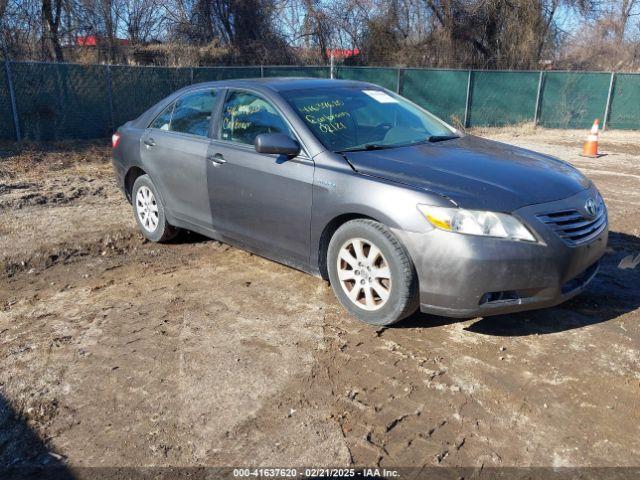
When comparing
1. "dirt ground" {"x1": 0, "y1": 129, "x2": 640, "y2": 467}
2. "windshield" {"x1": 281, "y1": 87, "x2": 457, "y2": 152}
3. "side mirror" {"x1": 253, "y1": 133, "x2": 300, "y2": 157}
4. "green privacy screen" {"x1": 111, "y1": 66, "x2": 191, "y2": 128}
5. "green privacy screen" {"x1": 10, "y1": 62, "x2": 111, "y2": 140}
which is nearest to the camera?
"dirt ground" {"x1": 0, "y1": 129, "x2": 640, "y2": 467}

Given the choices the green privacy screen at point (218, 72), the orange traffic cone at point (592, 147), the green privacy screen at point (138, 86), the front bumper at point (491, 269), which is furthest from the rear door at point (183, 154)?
the green privacy screen at point (218, 72)

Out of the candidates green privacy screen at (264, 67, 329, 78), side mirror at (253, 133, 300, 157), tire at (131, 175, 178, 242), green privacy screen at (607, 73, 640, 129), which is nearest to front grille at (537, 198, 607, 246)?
side mirror at (253, 133, 300, 157)

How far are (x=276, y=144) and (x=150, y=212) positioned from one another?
7.30 feet

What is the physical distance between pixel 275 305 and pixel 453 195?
5.33 feet

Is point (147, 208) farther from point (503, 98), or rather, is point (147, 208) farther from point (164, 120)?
point (503, 98)

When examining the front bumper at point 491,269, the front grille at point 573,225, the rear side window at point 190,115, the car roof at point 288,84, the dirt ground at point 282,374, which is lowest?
the dirt ground at point 282,374

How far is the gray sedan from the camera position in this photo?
3.36 meters

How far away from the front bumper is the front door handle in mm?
1799

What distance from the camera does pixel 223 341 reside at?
376 centimetres

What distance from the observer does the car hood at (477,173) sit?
136 inches

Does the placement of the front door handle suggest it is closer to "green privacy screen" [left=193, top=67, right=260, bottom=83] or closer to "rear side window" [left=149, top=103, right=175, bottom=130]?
"rear side window" [left=149, top=103, right=175, bottom=130]

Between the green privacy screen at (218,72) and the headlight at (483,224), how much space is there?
1236 cm

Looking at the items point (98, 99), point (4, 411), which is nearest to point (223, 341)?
point (4, 411)

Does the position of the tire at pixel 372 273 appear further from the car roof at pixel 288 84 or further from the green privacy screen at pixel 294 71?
the green privacy screen at pixel 294 71
